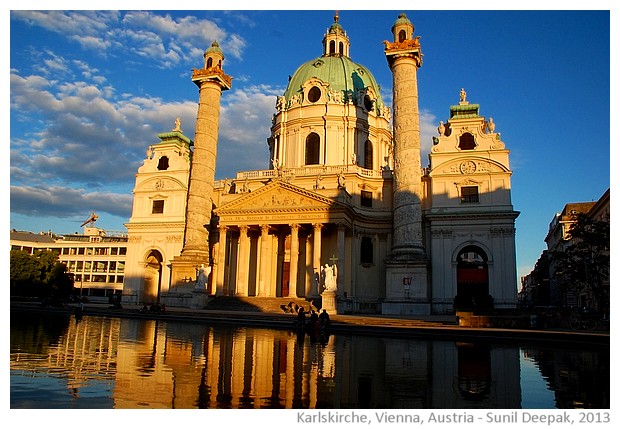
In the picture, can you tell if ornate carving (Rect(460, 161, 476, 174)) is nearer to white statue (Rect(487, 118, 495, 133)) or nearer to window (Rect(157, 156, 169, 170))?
white statue (Rect(487, 118, 495, 133))

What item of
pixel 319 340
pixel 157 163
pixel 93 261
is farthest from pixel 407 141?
pixel 93 261

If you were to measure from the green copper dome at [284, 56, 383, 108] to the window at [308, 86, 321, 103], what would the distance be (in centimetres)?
144

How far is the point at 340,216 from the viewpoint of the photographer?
43.0m

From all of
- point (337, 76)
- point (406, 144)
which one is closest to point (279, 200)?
point (406, 144)

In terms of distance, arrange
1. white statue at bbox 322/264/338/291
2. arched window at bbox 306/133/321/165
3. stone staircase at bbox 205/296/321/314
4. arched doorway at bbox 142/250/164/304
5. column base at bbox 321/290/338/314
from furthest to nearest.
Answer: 1. arched window at bbox 306/133/321/165
2. arched doorway at bbox 142/250/164/304
3. stone staircase at bbox 205/296/321/314
4. white statue at bbox 322/264/338/291
5. column base at bbox 321/290/338/314

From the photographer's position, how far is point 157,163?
56344mm

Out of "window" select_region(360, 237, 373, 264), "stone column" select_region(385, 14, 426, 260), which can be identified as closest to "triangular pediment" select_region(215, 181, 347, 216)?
"stone column" select_region(385, 14, 426, 260)

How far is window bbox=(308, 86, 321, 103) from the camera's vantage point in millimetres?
56425

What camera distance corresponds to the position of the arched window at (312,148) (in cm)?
5461

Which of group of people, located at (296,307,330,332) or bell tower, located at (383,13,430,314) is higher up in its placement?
bell tower, located at (383,13,430,314)

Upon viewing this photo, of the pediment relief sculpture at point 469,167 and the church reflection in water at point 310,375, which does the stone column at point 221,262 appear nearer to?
the pediment relief sculpture at point 469,167

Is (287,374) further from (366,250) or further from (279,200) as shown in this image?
(366,250)

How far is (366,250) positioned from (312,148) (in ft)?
46.1
